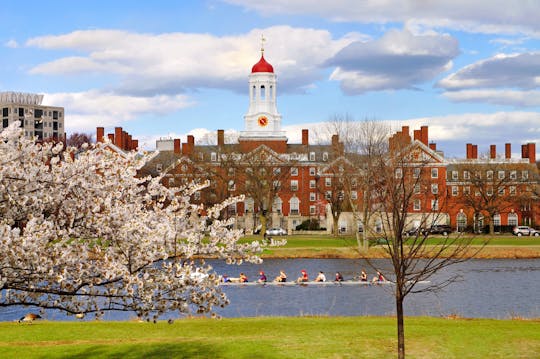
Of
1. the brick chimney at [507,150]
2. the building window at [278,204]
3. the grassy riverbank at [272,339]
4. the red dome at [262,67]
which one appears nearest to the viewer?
the grassy riverbank at [272,339]

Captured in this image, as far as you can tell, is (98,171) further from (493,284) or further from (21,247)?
(493,284)

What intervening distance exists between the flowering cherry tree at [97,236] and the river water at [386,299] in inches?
785

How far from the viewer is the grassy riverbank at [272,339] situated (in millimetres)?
20250

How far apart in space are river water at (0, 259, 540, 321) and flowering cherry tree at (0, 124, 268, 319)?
785 inches

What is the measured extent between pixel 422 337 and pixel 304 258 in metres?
47.8

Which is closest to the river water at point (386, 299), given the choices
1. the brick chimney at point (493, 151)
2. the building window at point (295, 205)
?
the building window at point (295, 205)

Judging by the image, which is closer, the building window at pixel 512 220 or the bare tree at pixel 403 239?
the bare tree at pixel 403 239

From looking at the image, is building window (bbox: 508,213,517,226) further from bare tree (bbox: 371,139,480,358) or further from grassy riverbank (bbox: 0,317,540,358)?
grassy riverbank (bbox: 0,317,540,358)

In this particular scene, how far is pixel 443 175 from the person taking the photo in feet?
357

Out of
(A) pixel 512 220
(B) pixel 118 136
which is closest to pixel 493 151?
(A) pixel 512 220

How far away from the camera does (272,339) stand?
22.1m

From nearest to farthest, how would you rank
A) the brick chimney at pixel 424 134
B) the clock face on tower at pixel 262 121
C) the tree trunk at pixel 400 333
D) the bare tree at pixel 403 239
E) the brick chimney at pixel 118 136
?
the tree trunk at pixel 400 333 → the bare tree at pixel 403 239 → the brick chimney at pixel 424 134 → the brick chimney at pixel 118 136 → the clock face on tower at pixel 262 121

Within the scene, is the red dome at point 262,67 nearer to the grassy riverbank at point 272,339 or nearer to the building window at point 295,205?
the building window at point 295,205

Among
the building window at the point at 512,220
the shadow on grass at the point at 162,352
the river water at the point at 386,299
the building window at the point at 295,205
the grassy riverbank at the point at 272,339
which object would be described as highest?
the building window at the point at 295,205
